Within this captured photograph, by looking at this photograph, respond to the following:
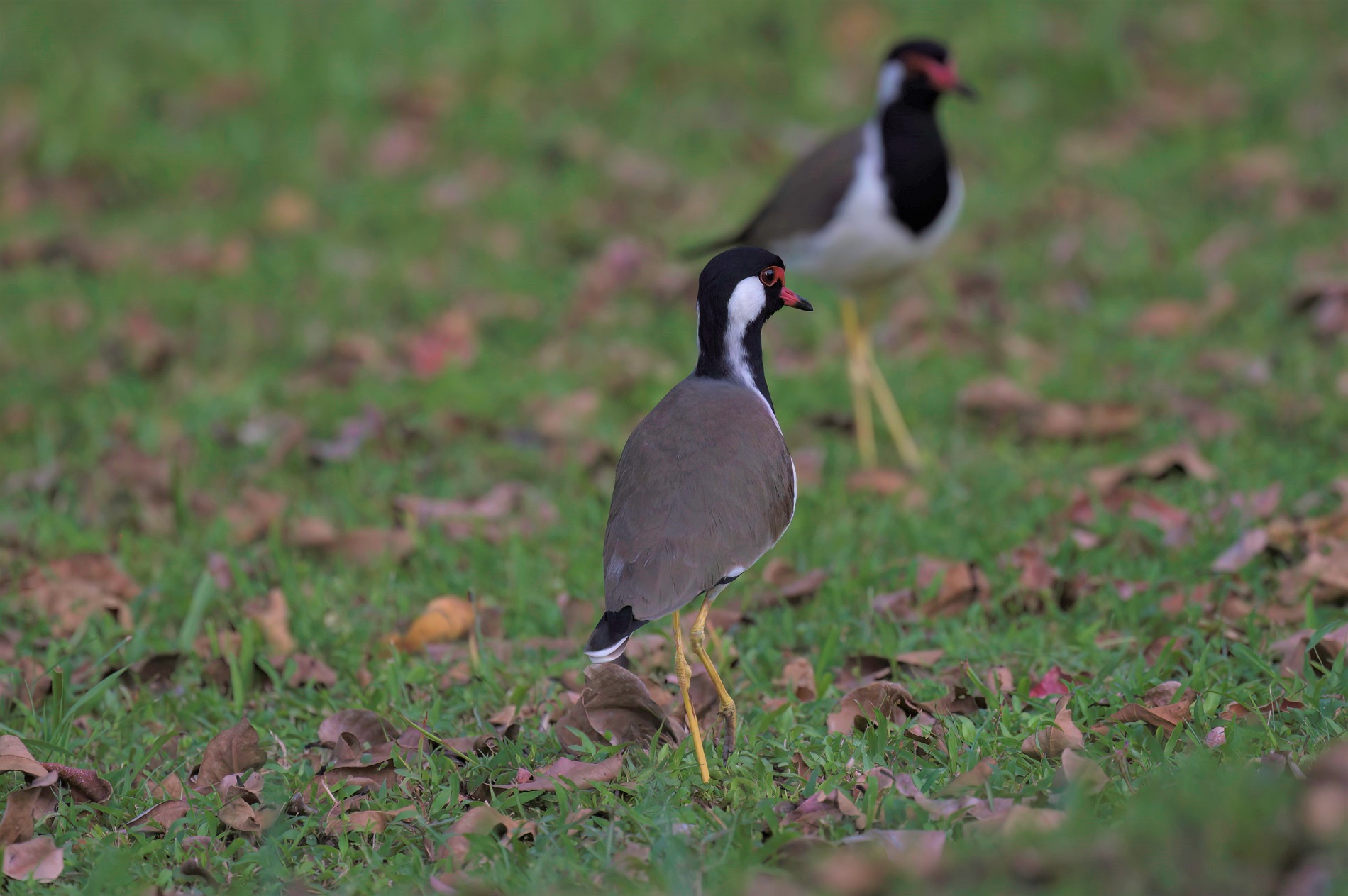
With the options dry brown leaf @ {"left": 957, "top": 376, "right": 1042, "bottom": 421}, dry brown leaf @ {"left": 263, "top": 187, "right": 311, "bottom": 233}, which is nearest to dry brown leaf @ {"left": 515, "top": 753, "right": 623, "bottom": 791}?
dry brown leaf @ {"left": 957, "top": 376, "right": 1042, "bottom": 421}

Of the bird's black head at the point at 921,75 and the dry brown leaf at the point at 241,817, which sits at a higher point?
the bird's black head at the point at 921,75

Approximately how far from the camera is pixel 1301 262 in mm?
7078

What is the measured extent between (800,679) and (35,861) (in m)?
1.91

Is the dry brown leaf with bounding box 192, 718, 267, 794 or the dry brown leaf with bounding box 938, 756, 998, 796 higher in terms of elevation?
the dry brown leaf with bounding box 938, 756, 998, 796

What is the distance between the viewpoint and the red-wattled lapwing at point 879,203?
19.7 ft

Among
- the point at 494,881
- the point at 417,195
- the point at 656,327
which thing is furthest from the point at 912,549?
the point at 417,195

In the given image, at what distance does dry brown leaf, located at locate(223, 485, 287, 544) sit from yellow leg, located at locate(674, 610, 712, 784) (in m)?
2.02

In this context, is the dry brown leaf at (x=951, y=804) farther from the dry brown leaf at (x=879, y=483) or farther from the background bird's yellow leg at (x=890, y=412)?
the background bird's yellow leg at (x=890, y=412)

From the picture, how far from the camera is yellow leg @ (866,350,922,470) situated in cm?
575

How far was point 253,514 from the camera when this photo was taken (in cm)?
527

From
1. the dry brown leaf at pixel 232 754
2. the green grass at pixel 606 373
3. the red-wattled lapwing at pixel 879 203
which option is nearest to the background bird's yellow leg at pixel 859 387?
the red-wattled lapwing at pixel 879 203

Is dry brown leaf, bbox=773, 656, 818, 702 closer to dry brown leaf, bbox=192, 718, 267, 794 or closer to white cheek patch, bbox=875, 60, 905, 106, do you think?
dry brown leaf, bbox=192, 718, 267, 794

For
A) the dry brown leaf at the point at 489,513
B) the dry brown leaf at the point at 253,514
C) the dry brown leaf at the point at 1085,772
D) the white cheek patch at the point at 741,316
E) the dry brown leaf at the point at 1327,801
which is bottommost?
the dry brown leaf at the point at 489,513

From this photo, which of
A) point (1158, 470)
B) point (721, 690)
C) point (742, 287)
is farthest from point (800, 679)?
point (1158, 470)
